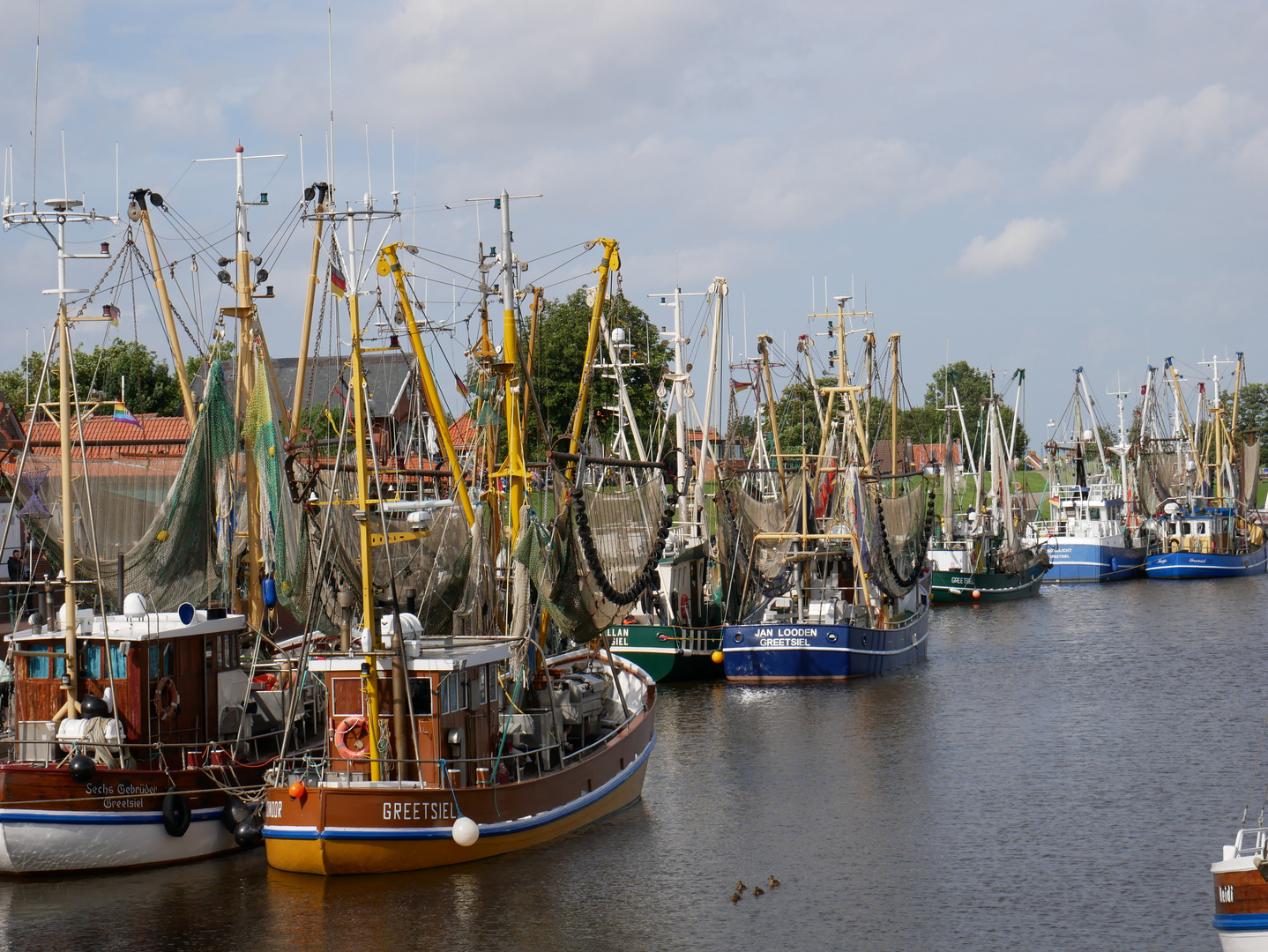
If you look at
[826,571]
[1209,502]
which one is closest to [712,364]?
[826,571]

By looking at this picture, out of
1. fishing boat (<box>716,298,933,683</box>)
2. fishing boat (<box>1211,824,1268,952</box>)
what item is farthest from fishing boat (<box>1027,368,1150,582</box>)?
fishing boat (<box>1211,824,1268,952</box>)

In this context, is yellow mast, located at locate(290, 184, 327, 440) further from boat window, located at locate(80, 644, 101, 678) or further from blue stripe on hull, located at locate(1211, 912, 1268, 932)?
blue stripe on hull, located at locate(1211, 912, 1268, 932)

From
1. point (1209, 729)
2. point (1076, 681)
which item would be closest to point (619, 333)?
point (1076, 681)

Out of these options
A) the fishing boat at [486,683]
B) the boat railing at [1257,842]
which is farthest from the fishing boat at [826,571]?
the boat railing at [1257,842]

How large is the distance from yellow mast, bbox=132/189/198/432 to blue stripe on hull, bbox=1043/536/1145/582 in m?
59.8

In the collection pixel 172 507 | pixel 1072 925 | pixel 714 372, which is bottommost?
pixel 1072 925

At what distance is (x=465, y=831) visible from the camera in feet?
72.2

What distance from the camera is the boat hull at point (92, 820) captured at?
2222 cm

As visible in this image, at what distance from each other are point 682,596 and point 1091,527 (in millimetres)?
47174

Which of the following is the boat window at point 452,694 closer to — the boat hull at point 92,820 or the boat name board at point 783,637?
the boat hull at point 92,820

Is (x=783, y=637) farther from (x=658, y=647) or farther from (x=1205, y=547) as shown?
(x=1205, y=547)

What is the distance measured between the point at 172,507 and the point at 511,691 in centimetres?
901

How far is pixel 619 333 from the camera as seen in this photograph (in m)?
45.2

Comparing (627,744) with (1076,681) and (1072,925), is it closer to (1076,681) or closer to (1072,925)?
(1072,925)
